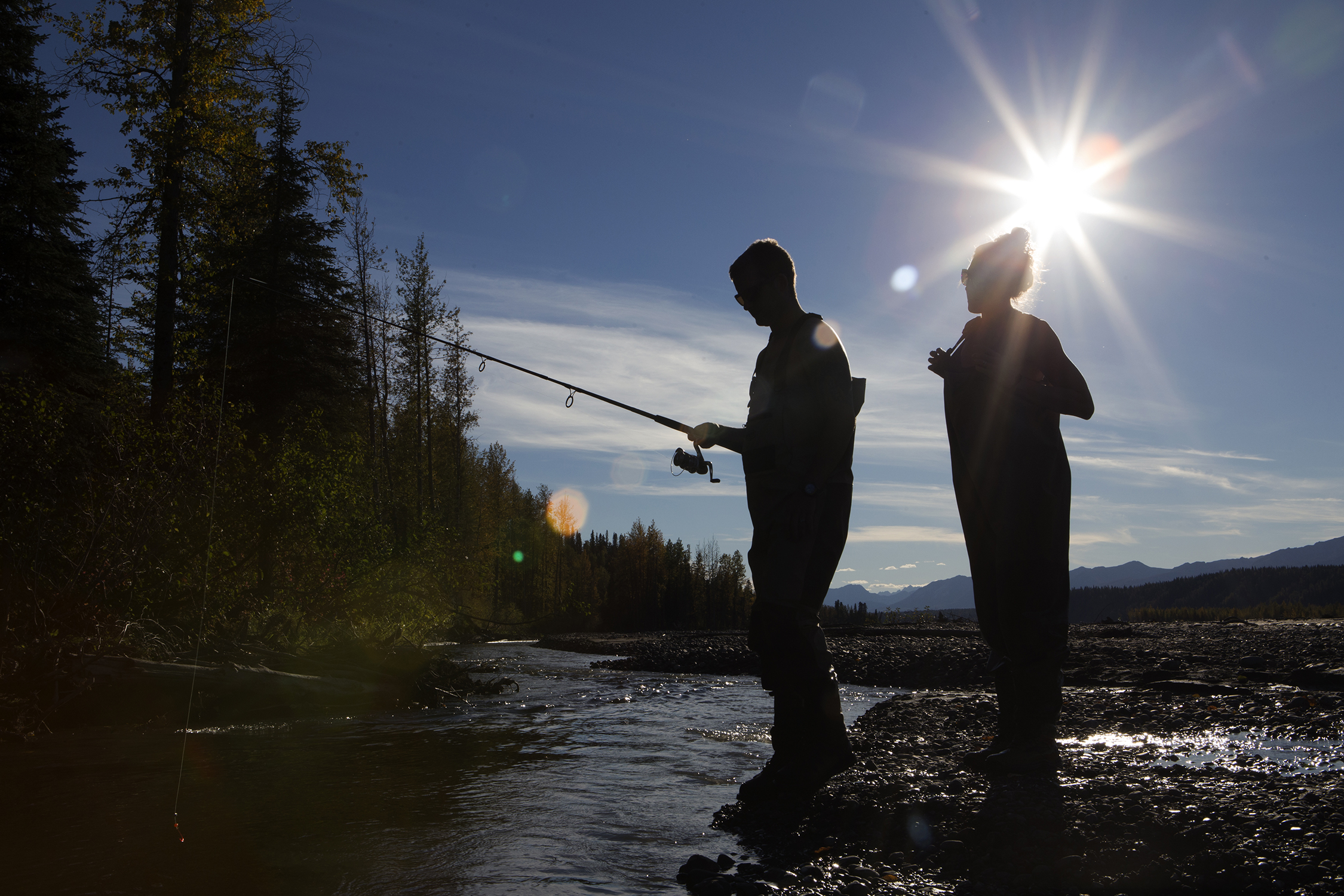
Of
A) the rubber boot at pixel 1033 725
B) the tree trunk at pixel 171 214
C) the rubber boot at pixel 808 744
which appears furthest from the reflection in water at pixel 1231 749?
the tree trunk at pixel 171 214

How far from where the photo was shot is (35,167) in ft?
55.3

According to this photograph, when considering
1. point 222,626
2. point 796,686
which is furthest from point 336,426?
point 796,686

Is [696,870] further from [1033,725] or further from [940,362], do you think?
[940,362]

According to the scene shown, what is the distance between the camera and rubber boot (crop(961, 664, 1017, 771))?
398cm

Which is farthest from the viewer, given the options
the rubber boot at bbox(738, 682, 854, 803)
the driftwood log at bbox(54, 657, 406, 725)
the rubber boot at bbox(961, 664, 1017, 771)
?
the driftwood log at bbox(54, 657, 406, 725)

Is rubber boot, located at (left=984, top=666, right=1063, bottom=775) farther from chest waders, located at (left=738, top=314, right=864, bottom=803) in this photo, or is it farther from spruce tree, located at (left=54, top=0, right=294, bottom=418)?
spruce tree, located at (left=54, top=0, right=294, bottom=418)

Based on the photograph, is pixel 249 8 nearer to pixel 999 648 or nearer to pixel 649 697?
pixel 649 697

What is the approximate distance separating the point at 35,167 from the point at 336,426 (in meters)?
8.21

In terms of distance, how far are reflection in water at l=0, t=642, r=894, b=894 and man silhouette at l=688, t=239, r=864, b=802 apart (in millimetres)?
527

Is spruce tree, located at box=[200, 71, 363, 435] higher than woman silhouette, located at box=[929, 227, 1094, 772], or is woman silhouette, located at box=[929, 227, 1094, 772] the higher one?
spruce tree, located at box=[200, 71, 363, 435]

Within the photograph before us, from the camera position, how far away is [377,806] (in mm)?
3877

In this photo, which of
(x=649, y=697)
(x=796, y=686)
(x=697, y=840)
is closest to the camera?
(x=697, y=840)

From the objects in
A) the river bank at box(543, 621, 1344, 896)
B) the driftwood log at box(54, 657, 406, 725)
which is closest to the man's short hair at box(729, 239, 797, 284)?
the river bank at box(543, 621, 1344, 896)

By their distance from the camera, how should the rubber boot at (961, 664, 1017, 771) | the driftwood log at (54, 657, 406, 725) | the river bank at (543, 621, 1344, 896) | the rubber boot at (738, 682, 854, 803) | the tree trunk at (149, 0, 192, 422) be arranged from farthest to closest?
the tree trunk at (149, 0, 192, 422)
the driftwood log at (54, 657, 406, 725)
the rubber boot at (961, 664, 1017, 771)
the rubber boot at (738, 682, 854, 803)
the river bank at (543, 621, 1344, 896)
